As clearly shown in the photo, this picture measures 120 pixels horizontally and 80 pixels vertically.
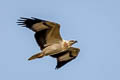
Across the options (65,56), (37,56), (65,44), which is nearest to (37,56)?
(37,56)

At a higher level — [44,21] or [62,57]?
Result: [44,21]

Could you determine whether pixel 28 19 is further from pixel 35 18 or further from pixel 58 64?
pixel 58 64

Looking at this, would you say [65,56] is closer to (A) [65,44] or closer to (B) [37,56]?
(A) [65,44]

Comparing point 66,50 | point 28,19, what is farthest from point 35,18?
point 66,50

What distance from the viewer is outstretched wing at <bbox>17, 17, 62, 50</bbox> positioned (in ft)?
103

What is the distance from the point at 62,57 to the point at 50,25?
2.39 metres

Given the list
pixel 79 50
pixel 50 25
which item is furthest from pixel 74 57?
pixel 50 25

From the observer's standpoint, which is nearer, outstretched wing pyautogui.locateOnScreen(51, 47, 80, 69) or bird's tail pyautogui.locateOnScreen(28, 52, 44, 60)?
bird's tail pyautogui.locateOnScreen(28, 52, 44, 60)

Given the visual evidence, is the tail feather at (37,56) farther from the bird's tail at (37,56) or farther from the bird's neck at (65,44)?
the bird's neck at (65,44)

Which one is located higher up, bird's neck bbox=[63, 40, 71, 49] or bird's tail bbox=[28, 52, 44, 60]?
bird's neck bbox=[63, 40, 71, 49]

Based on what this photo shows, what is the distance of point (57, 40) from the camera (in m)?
31.9

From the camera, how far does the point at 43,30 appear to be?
104ft

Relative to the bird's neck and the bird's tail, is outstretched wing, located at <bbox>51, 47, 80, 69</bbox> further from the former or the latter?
the bird's tail

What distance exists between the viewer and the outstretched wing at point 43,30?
1236 inches
